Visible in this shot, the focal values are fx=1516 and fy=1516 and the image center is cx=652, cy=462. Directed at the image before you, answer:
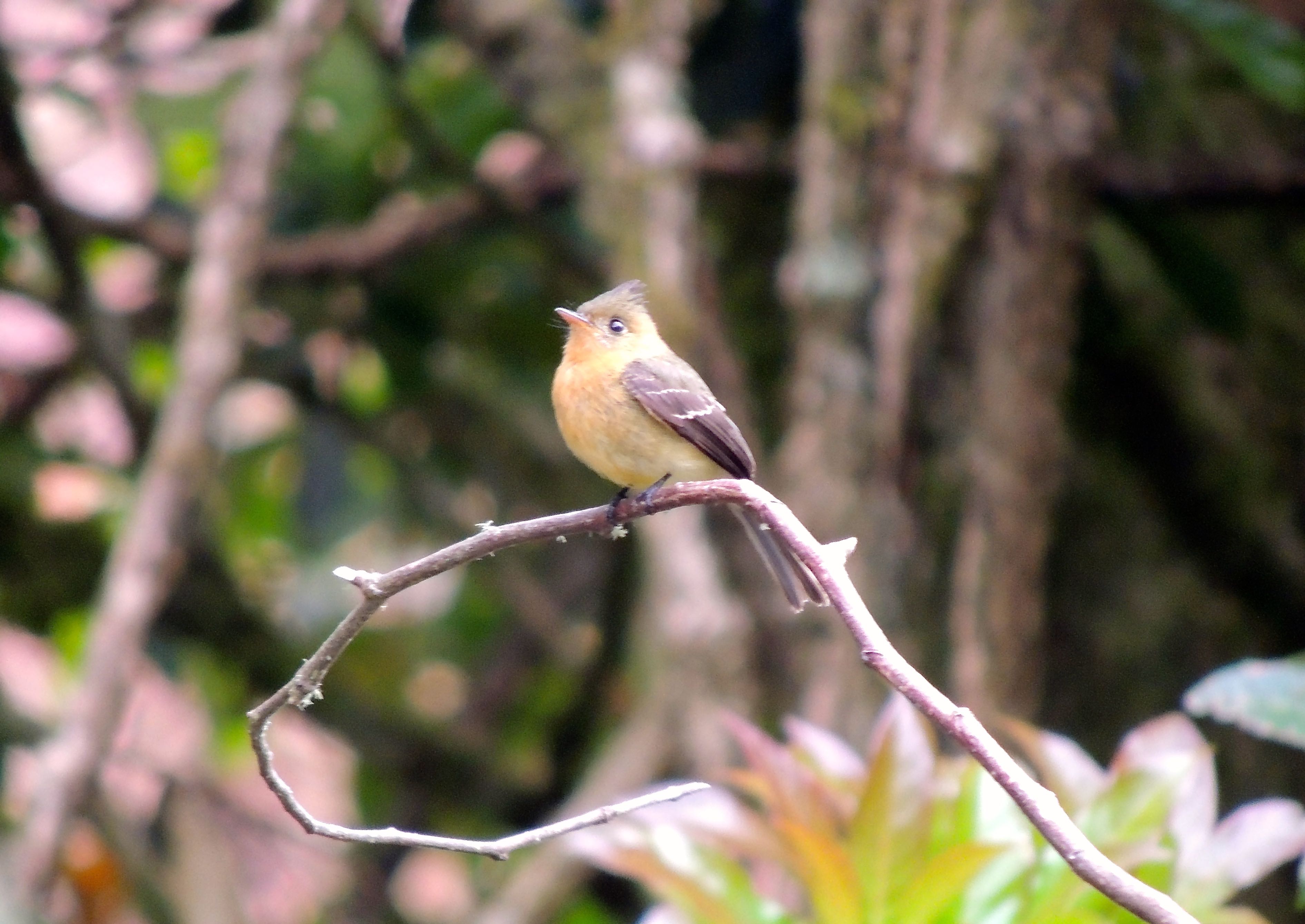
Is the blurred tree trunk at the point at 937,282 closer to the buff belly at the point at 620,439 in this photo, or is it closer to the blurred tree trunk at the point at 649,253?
the blurred tree trunk at the point at 649,253

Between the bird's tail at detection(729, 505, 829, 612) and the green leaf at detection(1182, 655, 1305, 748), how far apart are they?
28.0 inches

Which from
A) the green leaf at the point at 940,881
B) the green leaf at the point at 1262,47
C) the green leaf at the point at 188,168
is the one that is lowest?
the green leaf at the point at 940,881

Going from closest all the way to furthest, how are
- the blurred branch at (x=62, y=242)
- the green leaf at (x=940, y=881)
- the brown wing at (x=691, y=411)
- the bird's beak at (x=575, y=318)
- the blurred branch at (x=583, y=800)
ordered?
the green leaf at (x=940, y=881), the brown wing at (x=691, y=411), the bird's beak at (x=575, y=318), the blurred branch at (x=583, y=800), the blurred branch at (x=62, y=242)

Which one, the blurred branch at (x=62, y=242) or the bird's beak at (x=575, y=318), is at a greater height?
the blurred branch at (x=62, y=242)

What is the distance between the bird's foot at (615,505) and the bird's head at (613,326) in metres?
0.45

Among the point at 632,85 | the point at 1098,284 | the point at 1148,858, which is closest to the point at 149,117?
the point at 632,85

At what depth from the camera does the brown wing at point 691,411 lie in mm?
3211

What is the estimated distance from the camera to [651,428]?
3.34 meters

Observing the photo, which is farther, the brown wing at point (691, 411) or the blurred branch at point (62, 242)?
the blurred branch at point (62, 242)

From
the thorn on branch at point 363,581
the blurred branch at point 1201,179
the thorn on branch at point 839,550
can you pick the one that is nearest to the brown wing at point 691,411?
the thorn on branch at point 839,550

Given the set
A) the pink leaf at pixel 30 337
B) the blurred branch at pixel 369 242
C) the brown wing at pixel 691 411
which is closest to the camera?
the brown wing at pixel 691 411

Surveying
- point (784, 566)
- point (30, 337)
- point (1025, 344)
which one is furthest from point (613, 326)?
point (30, 337)

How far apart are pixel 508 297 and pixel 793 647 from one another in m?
1.86

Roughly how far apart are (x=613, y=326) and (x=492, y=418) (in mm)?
1811
